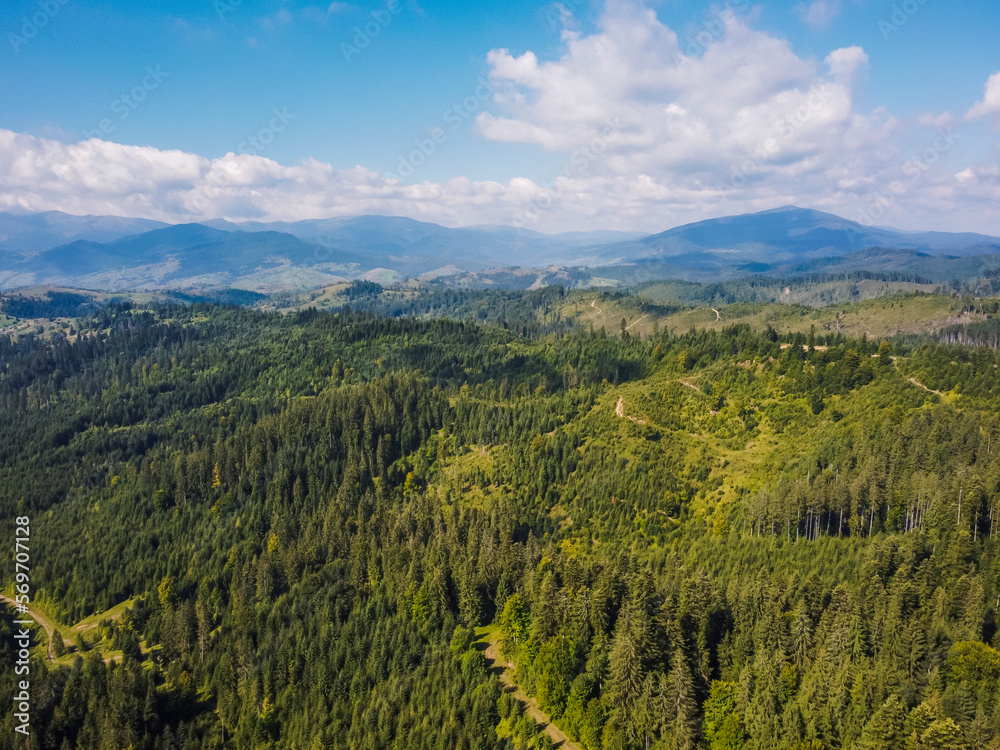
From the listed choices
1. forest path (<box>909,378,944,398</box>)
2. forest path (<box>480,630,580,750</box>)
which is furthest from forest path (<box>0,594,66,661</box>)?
forest path (<box>909,378,944,398</box>)

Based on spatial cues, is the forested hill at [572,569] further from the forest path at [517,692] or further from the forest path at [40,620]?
the forest path at [40,620]

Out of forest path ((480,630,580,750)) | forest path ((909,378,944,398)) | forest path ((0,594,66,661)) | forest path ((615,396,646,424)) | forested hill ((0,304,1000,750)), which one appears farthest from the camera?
forest path ((615,396,646,424))

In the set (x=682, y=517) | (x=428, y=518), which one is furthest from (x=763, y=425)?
(x=428, y=518)

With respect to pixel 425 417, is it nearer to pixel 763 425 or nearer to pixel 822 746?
pixel 763 425

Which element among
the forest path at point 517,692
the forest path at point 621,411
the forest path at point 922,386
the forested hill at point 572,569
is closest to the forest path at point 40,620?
the forested hill at point 572,569

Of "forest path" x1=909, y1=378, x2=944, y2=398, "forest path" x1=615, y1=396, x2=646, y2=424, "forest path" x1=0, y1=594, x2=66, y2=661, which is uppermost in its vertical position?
"forest path" x1=909, y1=378, x2=944, y2=398

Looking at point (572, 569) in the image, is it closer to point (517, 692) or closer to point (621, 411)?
point (517, 692)

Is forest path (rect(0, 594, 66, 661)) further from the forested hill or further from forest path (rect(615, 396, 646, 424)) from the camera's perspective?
forest path (rect(615, 396, 646, 424))
